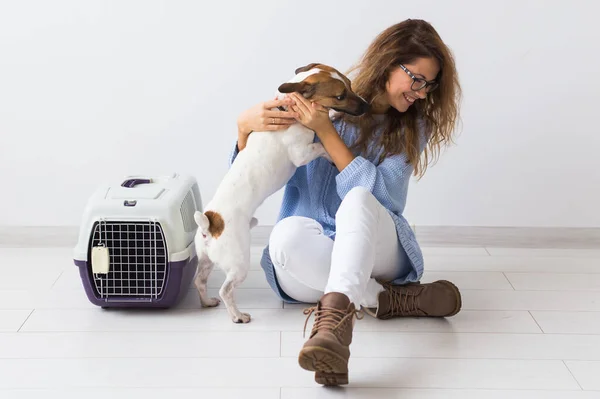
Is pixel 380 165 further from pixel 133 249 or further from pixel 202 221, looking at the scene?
pixel 133 249

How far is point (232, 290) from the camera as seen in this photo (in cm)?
228

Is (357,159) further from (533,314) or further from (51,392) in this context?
(51,392)

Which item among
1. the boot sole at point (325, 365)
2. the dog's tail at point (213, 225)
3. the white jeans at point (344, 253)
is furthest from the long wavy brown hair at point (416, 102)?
the boot sole at point (325, 365)

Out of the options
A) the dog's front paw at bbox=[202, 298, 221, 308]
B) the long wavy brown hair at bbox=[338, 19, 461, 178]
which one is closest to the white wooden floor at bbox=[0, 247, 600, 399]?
the dog's front paw at bbox=[202, 298, 221, 308]

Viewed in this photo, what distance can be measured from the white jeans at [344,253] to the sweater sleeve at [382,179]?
8 centimetres

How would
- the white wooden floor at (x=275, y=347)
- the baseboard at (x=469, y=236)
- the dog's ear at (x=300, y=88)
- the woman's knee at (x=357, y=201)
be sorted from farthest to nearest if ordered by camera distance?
the baseboard at (x=469, y=236), the dog's ear at (x=300, y=88), the woman's knee at (x=357, y=201), the white wooden floor at (x=275, y=347)

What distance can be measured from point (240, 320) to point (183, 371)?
36 cm

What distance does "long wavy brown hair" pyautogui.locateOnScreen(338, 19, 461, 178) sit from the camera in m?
2.28

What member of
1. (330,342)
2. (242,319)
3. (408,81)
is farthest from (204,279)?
(408,81)

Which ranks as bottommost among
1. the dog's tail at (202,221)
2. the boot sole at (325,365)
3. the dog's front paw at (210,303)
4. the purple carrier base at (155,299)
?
the dog's front paw at (210,303)

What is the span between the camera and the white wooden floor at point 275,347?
1.89 metres

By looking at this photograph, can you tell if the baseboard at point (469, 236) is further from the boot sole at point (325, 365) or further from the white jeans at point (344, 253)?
the boot sole at point (325, 365)

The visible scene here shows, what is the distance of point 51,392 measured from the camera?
6.12 ft

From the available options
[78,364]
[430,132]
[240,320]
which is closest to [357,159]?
[430,132]
